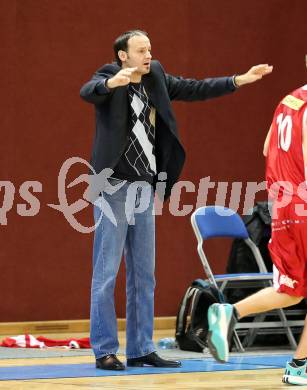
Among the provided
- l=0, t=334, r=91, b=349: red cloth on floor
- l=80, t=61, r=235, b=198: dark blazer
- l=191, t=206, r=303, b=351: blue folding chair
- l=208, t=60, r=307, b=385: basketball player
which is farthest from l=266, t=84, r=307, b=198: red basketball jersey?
l=0, t=334, r=91, b=349: red cloth on floor

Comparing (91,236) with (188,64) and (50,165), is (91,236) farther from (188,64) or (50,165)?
(188,64)

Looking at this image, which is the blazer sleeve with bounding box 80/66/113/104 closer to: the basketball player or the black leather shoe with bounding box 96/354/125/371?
the basketball player

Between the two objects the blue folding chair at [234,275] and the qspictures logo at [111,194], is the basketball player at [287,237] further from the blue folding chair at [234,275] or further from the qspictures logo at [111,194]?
the blue folding chair at [234,275]

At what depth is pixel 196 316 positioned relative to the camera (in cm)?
636

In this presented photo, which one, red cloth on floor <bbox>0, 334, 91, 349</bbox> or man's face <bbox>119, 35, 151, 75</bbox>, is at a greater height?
man's face <bbox>119, 35, 151, 75</bbox>

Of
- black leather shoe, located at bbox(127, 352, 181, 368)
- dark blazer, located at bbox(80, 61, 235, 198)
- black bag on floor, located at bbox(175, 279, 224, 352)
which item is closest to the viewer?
dark blazer, located at bbox(80, 61, 235, 198)

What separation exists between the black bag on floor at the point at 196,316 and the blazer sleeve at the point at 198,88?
1.61 meters

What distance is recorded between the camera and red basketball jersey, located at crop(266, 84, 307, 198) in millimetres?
4402

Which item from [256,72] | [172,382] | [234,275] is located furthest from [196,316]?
[256,72]

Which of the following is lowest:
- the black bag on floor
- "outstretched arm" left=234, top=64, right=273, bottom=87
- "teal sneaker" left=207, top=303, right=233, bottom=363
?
the black bag on floor

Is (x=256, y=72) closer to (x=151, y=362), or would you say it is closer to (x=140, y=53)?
(x=140, y=53)

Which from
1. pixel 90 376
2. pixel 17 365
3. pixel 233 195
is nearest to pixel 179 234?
pixel 233 195

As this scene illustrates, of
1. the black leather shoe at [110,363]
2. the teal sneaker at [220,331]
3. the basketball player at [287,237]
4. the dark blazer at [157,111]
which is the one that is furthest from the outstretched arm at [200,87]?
the black leather shoe at [110,363]

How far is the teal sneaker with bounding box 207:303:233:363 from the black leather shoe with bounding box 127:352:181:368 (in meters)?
0.77
